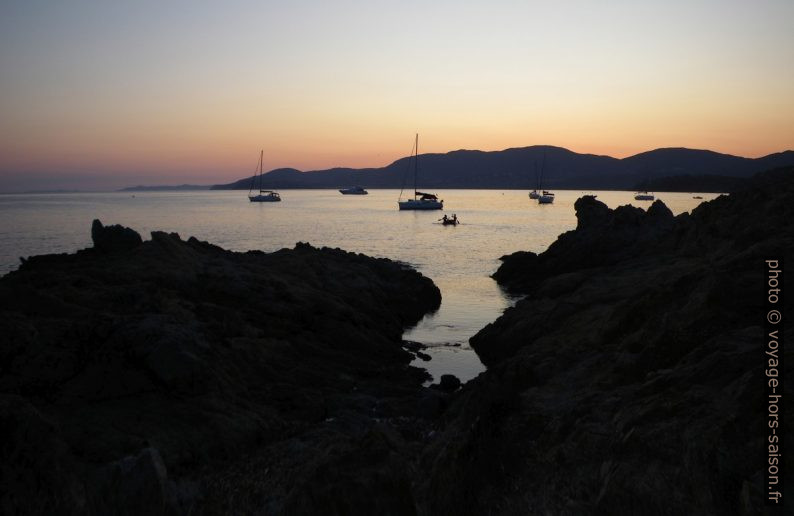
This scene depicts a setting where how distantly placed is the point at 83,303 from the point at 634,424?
57.1 ft

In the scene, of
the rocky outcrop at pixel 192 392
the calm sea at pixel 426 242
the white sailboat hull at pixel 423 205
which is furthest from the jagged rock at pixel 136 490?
the white sailboat hull at pixel 423 205

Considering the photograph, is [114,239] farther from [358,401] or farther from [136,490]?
[136,490]

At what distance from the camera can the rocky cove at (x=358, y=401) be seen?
7844mm

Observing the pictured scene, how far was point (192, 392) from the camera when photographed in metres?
14.7

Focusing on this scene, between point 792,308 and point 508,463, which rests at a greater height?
point 792,308

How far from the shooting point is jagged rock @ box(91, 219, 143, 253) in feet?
105

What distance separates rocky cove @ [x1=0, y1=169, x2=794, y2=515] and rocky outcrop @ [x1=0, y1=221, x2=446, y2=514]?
0.16 feet

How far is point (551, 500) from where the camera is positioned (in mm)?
8336

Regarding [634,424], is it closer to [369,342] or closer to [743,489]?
[743,489]

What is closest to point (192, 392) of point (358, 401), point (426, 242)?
point (358, 401)

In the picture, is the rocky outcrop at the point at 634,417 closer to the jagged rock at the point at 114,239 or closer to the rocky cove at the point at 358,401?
the rocky cove at the point at 358,401

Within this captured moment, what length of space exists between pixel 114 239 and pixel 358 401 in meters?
20.1

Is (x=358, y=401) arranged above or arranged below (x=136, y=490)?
below

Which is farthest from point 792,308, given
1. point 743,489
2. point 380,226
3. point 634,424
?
point 380,226
